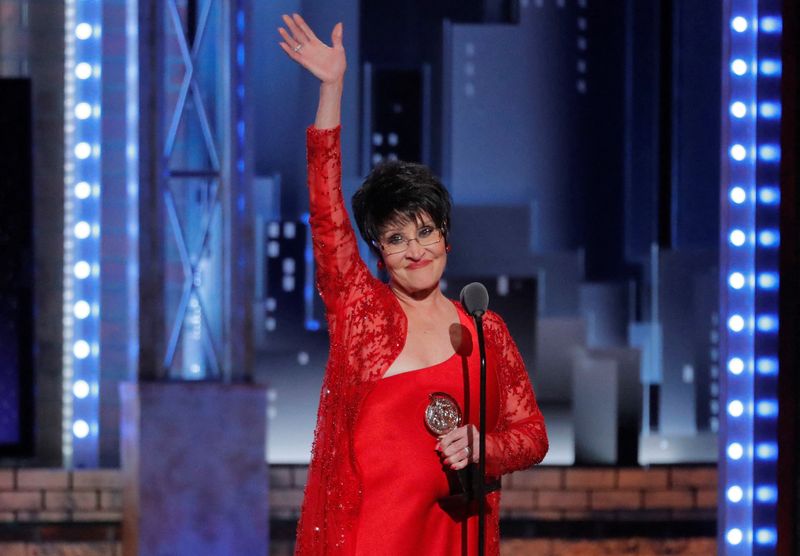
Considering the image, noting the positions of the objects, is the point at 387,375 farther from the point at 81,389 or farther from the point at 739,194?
the point at 81,389

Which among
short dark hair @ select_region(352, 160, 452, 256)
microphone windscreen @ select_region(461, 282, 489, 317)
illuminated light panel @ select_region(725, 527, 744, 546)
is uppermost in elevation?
short dark hair @ select_region(352, 160, 452, 256)

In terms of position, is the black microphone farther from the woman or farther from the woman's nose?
the woman's nose

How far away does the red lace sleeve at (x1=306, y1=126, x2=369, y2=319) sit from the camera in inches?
70.9

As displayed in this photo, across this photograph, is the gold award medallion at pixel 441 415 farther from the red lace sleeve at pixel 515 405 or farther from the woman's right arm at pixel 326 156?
the woman's right arm at pixel 326 156

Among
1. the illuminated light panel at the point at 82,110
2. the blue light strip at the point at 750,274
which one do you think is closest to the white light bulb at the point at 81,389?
the illuminated light panel at the point at 82,110

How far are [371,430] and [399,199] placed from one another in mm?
379

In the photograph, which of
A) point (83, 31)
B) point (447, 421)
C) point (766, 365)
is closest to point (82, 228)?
point (83, 31)

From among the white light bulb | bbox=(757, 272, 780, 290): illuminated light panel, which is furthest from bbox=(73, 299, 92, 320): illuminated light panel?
bbox=(757, 272, 780, 290): illuminated light panel

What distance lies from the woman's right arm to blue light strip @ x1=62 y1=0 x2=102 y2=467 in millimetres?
2436

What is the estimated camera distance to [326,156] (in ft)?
5.91

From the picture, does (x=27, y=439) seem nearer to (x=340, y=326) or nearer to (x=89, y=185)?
(x=89, y=185)

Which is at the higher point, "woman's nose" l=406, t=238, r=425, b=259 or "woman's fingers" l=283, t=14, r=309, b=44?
"woman's fingers" l=283, t=14, r=309, b=44

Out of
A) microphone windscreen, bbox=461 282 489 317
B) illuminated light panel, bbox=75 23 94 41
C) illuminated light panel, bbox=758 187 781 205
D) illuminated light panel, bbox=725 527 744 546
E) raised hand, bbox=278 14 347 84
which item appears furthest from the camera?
illuminated light panel, bbox=75 23 94 41

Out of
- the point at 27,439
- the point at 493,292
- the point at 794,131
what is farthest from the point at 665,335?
the point at 27,439
